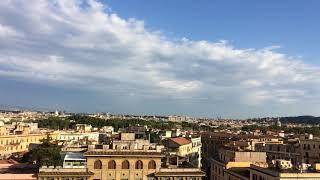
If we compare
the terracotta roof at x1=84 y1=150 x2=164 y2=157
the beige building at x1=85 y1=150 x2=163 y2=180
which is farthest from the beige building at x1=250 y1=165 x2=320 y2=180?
the terracotta roof at x1=84 y1=150 x2=164 y2=157

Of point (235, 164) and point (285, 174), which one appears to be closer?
point (285, 174)

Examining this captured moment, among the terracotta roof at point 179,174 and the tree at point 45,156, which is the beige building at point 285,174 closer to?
the terracotta roof at point 179,174

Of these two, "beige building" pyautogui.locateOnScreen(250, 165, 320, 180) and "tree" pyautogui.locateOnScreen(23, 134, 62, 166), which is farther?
"tree" pyautogui.locateOnScreen(23, 134, 62, 166)

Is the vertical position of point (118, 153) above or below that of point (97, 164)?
above

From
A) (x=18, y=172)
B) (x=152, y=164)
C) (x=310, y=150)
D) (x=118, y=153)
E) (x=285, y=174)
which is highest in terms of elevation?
(x=118, y=153)

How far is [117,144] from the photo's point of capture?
67625mm

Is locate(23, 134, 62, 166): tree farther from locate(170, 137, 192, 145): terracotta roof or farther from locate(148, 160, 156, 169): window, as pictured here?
locate(170, 137, 192, 145): terracotta roof

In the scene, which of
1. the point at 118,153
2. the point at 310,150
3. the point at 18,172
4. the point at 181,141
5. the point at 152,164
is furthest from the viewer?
the point at 181,141

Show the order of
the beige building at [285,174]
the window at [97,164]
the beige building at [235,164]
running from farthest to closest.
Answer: the beige building at [235,164] < the window at [97,164] < the beige building at [285,174]

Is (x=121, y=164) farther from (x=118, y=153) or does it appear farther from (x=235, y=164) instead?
(x=235, y=164)

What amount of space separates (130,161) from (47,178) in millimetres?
11455

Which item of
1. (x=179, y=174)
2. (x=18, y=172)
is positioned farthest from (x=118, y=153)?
(x=18, y=172)

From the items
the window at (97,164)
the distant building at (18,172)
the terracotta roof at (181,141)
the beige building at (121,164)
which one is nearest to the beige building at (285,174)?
the beige building at (121,164)

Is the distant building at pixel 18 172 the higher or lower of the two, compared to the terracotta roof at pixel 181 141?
lower
